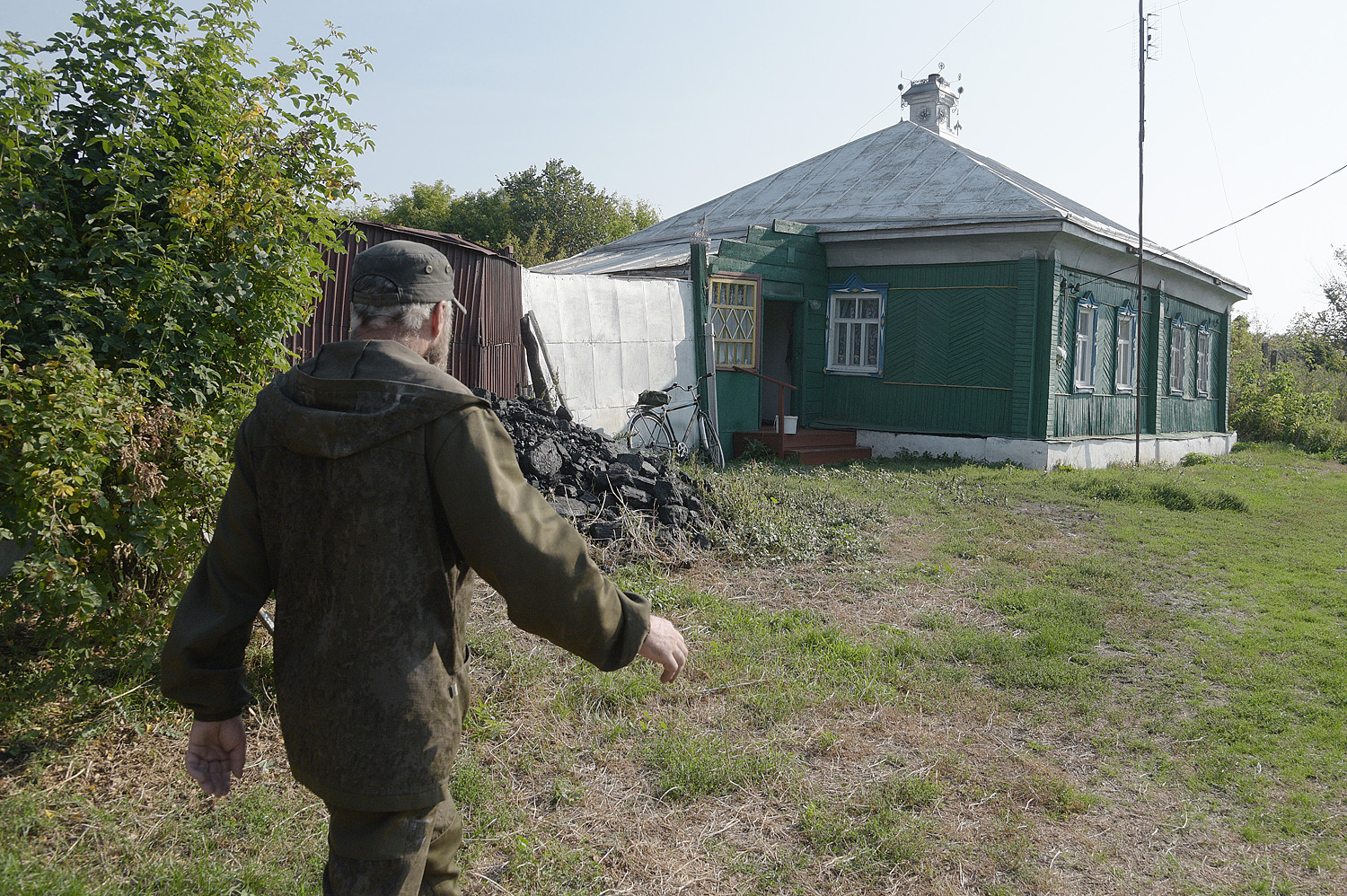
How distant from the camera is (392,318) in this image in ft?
6.42

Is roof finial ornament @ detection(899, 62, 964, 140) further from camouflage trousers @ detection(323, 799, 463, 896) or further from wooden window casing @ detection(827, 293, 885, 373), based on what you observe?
camouflage trousers @ detection(323, 799, 463, 896)

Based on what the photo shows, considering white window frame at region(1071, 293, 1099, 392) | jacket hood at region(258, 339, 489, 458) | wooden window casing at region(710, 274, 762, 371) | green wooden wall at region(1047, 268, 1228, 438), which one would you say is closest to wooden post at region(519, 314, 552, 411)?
wooden window casing at region(710, 274, 762, 371)

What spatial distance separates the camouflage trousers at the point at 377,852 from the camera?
1801mm

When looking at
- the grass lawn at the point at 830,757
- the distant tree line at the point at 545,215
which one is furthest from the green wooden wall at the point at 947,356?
the distant tree line at the point at 545,215

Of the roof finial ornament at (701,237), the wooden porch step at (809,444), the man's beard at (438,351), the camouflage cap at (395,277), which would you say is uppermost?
the roof finial ornament at (701,237)

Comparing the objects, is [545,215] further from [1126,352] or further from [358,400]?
[358,400]

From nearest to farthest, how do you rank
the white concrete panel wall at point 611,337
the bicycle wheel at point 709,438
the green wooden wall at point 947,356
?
the white concrete panel wall at point 611,337 → the bicycle wheel at point 709,438 → the green wooden wall at point 947,356

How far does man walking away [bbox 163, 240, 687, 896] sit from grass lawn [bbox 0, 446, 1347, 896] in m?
1.22

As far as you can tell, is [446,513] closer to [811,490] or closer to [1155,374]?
[811,490]

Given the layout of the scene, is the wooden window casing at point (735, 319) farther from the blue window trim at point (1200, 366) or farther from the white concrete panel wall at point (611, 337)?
the blue window trim at point (1200, 366)

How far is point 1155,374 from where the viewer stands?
691 inches

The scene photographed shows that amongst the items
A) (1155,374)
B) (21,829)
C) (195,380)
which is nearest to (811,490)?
(195,380)

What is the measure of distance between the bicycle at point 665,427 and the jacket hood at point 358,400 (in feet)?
26.4

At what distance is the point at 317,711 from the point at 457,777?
1.77 meters
